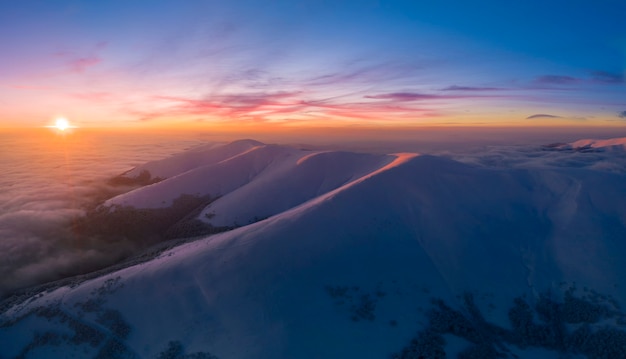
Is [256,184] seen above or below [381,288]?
above

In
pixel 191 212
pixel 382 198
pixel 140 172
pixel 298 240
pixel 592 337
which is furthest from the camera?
pixel 140 172

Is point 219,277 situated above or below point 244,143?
below

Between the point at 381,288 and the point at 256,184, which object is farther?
the point at 256,184

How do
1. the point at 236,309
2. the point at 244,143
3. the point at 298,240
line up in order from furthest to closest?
the point at 244,143 < the point at 298,240 < the point at 236,309

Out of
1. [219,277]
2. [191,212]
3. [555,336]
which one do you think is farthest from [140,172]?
[555,336]

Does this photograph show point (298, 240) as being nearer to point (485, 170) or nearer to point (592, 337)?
point (592, 337)

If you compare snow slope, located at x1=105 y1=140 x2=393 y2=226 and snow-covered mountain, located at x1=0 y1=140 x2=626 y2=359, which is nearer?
snow-covered mountain, located at x1=0 y1=140 x2=626 y2=359

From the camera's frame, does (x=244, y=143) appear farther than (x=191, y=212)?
Yes

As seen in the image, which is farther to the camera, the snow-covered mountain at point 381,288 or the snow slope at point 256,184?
the snow slope at point 256,184
